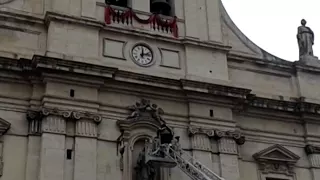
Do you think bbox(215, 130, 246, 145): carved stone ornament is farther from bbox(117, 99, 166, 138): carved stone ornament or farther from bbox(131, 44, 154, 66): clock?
bbox(131, 44, 154, 66): clock

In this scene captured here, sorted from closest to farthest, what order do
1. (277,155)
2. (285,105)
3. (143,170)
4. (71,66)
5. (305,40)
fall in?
(143,170) < (71,66) < (277,155) < (285,105) < (305,40)

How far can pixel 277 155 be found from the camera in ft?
62.9

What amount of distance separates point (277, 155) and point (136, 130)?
456 centimetres

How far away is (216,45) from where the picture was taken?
19484mm

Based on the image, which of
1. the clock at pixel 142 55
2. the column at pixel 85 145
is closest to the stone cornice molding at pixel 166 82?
the clock at pixel 142 55

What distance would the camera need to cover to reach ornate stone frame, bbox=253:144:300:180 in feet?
62.0

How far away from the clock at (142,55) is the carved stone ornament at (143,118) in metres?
1.27

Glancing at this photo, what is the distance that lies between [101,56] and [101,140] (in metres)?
2.49

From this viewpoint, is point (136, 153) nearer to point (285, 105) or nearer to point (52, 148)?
point (52, 148)

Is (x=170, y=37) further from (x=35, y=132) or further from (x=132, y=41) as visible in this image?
(x=35, y=132)

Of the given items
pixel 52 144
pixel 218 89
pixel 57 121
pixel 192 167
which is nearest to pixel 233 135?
pixel 218 89

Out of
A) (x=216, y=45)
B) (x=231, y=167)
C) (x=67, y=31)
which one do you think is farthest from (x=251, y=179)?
(x=67, y=31)

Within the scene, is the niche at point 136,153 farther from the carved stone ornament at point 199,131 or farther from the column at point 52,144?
the column at point 52,144

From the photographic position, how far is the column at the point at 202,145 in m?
17.8
